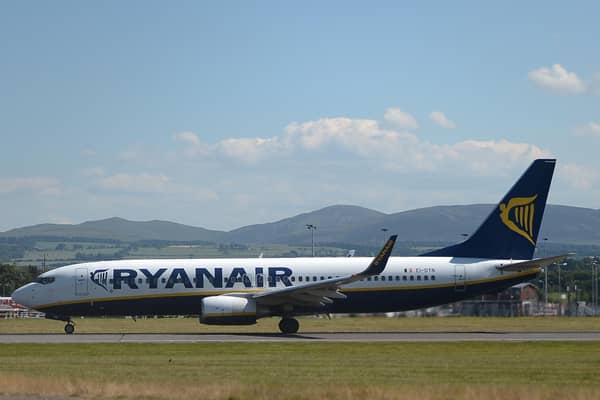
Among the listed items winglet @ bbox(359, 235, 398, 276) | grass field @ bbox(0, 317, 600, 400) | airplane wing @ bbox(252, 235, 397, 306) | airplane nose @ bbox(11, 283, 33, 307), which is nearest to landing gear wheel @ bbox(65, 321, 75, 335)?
airplane nose @ bbox(11, 283, 33, 307)

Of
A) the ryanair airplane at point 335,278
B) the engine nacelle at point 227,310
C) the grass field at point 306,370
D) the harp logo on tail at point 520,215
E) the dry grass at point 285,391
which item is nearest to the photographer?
the dry grass at point 285,391

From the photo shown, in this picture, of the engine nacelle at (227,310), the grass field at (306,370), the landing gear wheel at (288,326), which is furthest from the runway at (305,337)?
the grass field at (306,370)

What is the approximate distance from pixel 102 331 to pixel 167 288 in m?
5.43

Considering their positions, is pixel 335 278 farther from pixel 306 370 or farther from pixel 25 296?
pixel 306 370

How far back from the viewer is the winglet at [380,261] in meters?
42.4

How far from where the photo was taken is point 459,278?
4672 cm

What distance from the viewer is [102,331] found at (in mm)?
50094

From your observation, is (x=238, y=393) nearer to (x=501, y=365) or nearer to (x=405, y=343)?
(x=501, y=365)

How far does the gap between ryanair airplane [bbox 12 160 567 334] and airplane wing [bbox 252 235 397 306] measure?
0.12 m

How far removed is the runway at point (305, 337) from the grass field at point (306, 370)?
244cm

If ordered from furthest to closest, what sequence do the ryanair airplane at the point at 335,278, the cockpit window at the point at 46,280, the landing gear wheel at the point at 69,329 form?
the cockpit window at the point at 46,280 → the landing gear wheel at the point at 69,329 → the ryanair airplane at the point at 335,278

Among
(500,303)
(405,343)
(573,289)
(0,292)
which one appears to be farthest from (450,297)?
(0,292)

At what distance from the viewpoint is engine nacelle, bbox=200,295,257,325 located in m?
44.8

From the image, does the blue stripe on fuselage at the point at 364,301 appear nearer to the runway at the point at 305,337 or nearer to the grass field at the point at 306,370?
the runway at the point at 305,337
